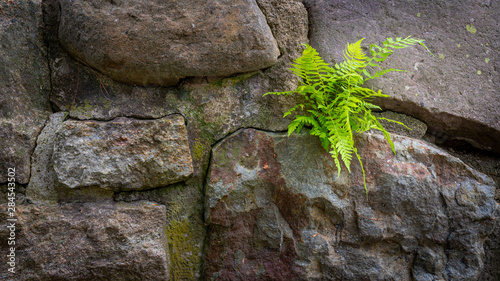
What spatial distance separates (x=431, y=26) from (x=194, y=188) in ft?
6.53

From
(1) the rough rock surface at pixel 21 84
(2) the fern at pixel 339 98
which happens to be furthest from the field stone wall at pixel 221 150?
(2) the fern at pixel 339 98

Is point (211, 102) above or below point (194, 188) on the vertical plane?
above

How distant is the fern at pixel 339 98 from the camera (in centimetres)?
174

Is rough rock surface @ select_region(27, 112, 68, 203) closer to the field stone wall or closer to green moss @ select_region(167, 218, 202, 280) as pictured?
the field stone wall

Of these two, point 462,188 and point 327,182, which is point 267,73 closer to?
point 327,182

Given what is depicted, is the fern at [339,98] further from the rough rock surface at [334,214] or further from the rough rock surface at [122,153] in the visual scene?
the rough rock surface at [122,153]

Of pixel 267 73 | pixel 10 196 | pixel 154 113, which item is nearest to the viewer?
pixel 10 196

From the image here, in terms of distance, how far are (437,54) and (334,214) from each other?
52.1 inches

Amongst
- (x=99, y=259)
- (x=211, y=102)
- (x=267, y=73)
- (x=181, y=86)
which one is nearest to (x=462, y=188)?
(x=267, y=73)

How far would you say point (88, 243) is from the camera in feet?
5.78

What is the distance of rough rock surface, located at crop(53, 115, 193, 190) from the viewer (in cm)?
176

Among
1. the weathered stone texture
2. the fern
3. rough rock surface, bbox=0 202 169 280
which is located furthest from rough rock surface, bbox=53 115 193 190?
the weathered stone texture

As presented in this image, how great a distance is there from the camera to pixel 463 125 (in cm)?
208

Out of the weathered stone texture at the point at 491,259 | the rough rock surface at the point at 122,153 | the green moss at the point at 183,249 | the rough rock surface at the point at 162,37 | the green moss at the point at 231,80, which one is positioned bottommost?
the green moss at the point at 183,249
